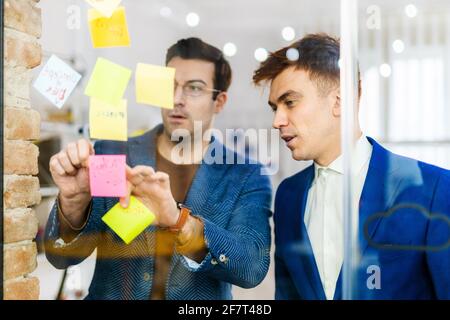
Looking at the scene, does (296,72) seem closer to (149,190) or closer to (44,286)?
(149,190)

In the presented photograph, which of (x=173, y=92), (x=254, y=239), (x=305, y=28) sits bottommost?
(x=254, y=239)

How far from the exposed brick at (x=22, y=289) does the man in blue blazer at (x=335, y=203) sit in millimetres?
867

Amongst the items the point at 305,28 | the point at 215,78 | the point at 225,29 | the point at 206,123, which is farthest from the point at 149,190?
the point at 305,28

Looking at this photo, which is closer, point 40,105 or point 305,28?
point 305,28

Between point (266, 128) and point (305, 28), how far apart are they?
35 cm

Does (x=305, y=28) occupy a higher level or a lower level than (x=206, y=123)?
higher

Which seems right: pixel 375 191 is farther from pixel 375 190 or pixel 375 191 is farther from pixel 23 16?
pixel 23 16

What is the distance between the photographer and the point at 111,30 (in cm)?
205

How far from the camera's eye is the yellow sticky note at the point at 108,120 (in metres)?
2.05

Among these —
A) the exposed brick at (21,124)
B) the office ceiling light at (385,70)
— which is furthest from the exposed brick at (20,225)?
the office ceiling light at (385,70)

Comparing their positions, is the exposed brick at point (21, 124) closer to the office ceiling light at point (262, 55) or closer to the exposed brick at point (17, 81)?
the exposed brick at point (17, 81)

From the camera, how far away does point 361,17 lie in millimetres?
1938

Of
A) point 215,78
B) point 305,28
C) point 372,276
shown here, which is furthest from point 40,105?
point 372,276

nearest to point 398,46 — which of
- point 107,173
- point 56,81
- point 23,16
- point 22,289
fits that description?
point 107,173
